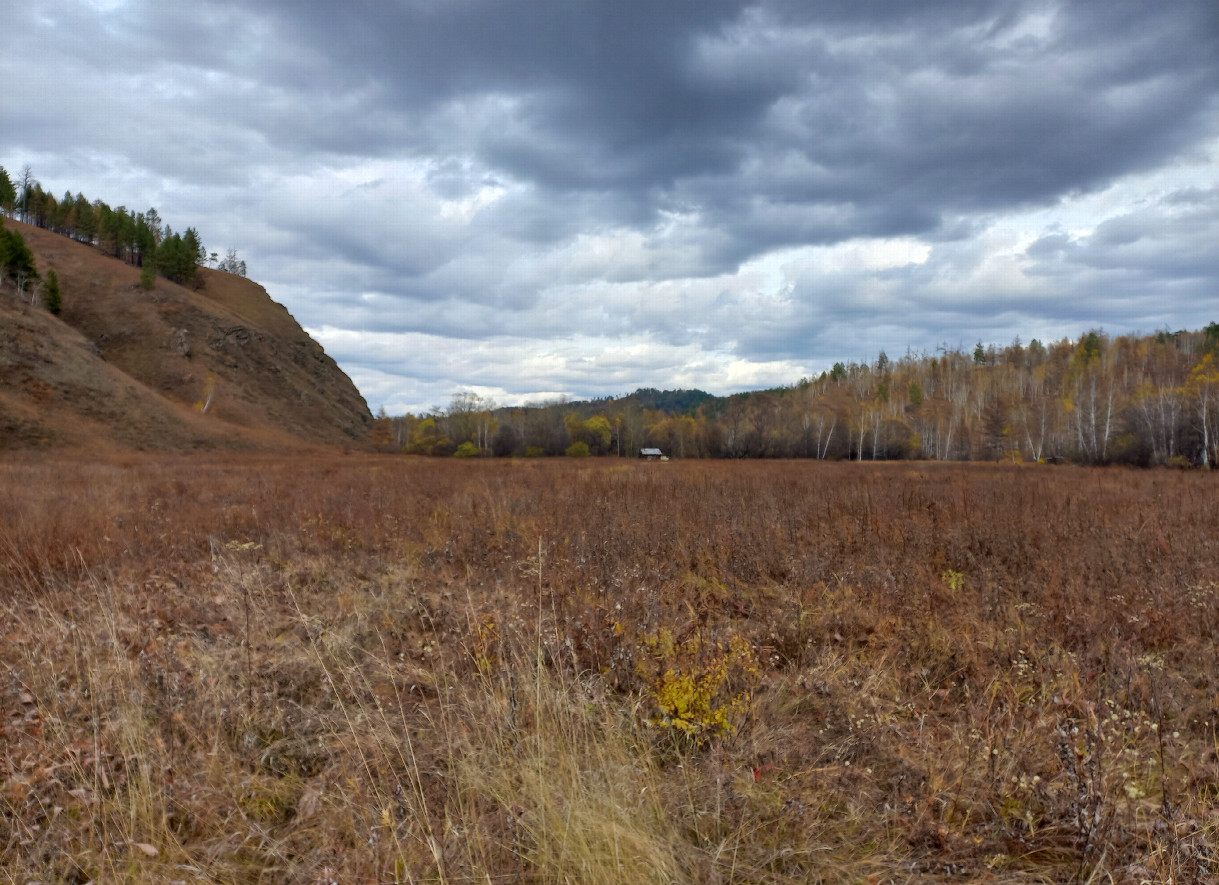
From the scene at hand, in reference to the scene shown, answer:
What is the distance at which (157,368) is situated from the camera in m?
60.5

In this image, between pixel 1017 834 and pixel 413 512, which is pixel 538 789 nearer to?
pixel 1017 834

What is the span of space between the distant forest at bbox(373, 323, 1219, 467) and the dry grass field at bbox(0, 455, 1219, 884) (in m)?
40.1

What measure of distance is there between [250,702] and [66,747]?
921mm

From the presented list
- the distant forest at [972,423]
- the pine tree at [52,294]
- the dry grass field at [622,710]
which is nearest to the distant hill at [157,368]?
the pine tree at [52,294]

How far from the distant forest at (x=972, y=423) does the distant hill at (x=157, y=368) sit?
42.7ft

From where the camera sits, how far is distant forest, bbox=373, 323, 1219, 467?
137 feet

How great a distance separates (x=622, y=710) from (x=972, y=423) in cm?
8650

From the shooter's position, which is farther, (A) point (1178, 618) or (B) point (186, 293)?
(B) point (186, 293)

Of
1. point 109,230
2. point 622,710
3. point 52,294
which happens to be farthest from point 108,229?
point 622,710

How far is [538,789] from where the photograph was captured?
270 centimetres

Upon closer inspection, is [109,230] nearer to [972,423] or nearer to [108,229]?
[108,229]

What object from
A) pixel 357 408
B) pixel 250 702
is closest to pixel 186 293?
pixel 357 408

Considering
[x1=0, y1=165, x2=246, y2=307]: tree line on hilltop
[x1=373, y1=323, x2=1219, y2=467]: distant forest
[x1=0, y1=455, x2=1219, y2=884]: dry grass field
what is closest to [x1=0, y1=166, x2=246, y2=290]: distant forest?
[x1=0, y1=165, x2=246, y2=307]: tree line on hilltop

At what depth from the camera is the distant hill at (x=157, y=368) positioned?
40812 millimetres
